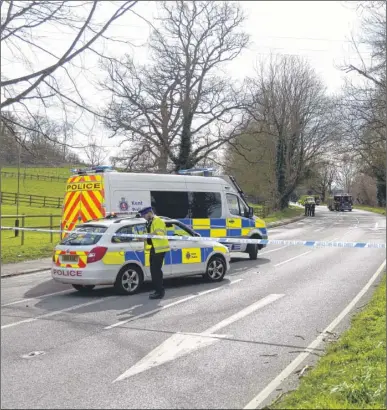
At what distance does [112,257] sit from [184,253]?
1.68 m

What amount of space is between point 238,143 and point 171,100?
9.64 m

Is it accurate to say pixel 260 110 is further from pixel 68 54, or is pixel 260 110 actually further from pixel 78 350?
pixel 78 350

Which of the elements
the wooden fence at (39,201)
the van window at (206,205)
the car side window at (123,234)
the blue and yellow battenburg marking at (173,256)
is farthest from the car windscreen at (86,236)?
the wooden fence at (39,201)

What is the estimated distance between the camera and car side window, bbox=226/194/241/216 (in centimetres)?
1477

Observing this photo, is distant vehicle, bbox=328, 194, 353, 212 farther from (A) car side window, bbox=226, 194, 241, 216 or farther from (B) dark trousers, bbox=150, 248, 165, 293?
(B) dark trousers, bbox=150, 248, 165, 293

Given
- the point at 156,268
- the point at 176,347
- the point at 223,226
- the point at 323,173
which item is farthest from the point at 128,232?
the point at 323,173

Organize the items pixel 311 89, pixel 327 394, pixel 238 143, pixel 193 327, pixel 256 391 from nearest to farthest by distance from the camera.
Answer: pixel 327 394
pixel 256 391
pixel 193 327
pixel 238 143
pixel 311 89

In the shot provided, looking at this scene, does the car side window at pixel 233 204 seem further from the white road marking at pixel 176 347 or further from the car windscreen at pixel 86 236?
the white road marking at pixel 176 347

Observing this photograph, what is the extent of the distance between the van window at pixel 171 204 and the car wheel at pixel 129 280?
3.45 m

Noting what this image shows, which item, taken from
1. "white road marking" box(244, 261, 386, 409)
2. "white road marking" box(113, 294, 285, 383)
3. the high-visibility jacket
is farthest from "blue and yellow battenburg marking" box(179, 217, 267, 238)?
"white road marking" box(113, 294, 285, 383)

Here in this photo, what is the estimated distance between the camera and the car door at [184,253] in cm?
994

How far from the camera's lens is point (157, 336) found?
614cm

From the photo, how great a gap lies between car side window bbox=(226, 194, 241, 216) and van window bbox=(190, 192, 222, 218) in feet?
1.43

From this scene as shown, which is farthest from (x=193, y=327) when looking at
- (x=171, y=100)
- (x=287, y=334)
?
(x=171, y=100)
